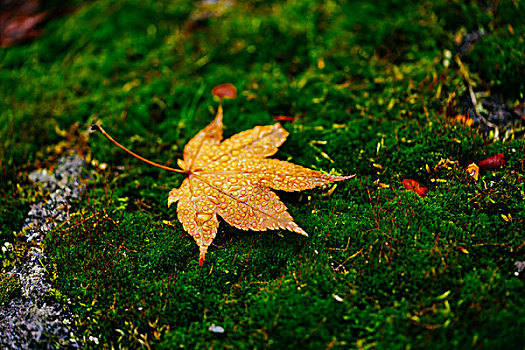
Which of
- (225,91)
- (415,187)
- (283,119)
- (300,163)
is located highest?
(225,91)

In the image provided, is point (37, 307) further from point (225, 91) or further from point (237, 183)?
point (225, 91)

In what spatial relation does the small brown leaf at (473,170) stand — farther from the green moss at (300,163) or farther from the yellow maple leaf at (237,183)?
the yellow maple leaf at (237,183)

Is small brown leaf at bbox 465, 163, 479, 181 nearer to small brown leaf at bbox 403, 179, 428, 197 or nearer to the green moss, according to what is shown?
the green moss

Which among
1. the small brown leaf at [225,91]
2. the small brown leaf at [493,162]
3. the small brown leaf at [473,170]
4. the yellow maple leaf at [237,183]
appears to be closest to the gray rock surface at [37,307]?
the yellow maple leaf at [237,183]

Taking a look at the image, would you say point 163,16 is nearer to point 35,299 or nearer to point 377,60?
point 377,60

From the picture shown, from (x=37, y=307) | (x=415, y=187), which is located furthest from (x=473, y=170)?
(x=37, y=307)

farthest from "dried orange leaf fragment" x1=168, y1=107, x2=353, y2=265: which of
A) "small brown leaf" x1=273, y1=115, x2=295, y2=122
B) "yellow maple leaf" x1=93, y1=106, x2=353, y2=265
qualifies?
"small brown leaf" x1=273, y1=115, x2=295, y2=122
